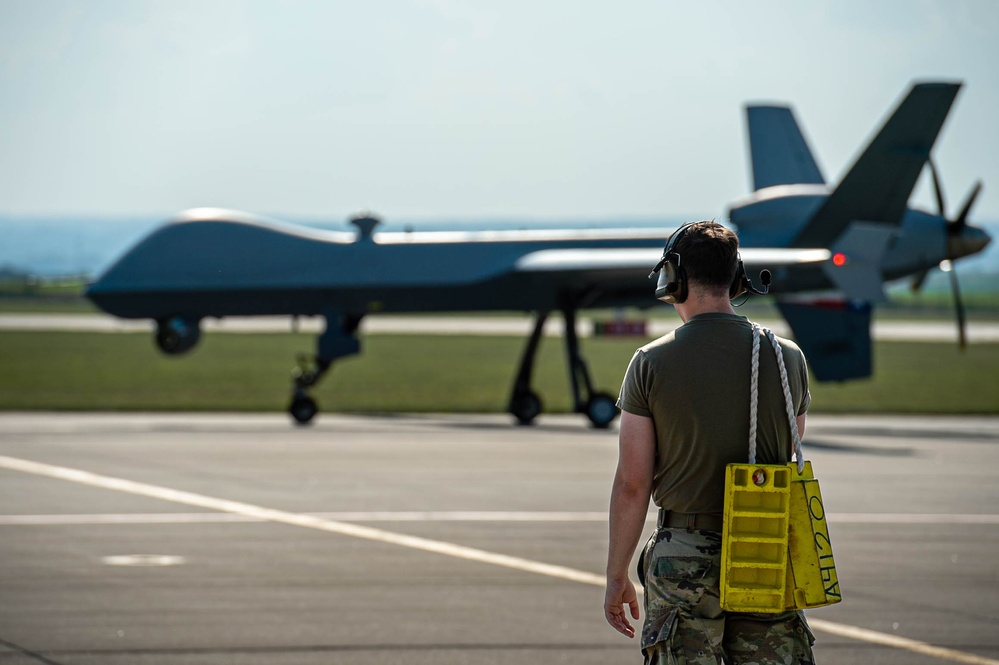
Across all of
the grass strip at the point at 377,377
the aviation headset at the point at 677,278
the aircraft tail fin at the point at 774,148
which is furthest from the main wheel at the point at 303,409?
the aviation headset at the point at 677,278

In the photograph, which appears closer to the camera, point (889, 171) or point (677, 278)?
point (677, 278)

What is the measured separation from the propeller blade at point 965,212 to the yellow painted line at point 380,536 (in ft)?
46.3

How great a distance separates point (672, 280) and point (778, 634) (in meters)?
1.28

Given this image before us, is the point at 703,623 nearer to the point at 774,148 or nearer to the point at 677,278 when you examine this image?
the point at 677,278

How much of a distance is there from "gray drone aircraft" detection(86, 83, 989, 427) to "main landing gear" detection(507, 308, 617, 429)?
24 millimetres

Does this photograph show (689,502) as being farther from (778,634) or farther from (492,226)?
(492,226)

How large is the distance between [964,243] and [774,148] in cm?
415

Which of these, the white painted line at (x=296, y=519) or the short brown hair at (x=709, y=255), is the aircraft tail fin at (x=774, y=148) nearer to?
the white painted line at (x=296, y=519)

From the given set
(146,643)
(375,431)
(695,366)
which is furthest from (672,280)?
(375,431)

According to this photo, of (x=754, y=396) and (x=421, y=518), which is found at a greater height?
(x=754, y=396)

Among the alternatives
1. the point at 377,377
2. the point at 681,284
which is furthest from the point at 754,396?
the point at 377,377

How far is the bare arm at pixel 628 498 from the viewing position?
4.69 meters

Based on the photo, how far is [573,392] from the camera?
71.9ft

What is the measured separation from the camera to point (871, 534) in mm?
11766
